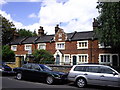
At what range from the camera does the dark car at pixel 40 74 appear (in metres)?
15.6

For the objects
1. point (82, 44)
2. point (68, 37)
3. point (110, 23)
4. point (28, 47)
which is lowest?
point (28, 47)

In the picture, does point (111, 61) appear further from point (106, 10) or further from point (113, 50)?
point (106, 10)

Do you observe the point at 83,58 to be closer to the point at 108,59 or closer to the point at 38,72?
the point at 108,59

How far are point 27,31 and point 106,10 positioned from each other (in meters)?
53.1

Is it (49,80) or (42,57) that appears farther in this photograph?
(42,57)

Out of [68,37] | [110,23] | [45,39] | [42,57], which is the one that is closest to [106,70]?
[110,23]

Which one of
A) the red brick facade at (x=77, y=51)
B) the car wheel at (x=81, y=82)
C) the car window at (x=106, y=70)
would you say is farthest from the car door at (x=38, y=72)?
the red brick facade at (x=77, y=51)

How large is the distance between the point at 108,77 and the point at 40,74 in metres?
5.82

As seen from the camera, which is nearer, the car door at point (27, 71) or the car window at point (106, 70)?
the car window at point (106, 70)

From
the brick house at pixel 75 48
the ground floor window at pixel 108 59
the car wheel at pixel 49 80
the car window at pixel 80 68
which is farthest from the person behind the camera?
the brick house at pixel 75 48

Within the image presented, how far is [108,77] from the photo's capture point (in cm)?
1295

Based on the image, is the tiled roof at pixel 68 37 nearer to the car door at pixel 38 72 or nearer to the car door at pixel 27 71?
the car door at pixel 27 71

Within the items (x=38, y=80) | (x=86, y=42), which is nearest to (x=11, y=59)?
(x=86, y=42)

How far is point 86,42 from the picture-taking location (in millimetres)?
37188
